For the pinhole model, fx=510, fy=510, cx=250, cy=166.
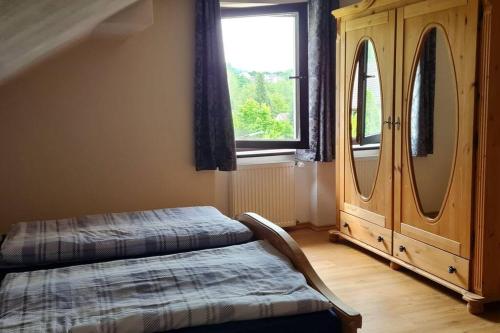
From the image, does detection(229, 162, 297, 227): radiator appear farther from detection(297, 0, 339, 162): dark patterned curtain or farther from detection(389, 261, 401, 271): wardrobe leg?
detection(389, 261, 401, 271): wardrobe leg

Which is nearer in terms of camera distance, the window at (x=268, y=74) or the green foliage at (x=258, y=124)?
the window at (x=268, y=74)

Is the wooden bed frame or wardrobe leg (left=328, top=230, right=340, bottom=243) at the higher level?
the wooden bed frame

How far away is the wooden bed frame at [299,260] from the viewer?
5.92ft

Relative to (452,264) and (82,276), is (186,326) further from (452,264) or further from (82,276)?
(452,264)

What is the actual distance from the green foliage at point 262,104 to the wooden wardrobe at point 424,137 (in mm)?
514

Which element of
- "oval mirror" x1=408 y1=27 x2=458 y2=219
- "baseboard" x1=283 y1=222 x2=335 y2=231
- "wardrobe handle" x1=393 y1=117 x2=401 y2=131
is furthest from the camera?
"baseboard" x1=283 y1=222 x2=335 y2=231

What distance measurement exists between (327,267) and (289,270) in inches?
64.0

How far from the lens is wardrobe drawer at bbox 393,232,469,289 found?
290 cm

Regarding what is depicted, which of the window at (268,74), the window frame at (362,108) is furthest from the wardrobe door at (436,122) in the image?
the window at (268,74)

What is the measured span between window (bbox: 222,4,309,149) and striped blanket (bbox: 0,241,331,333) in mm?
2239

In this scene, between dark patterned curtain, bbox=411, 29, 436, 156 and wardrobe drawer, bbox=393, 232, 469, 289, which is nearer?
wardrobe drawer, bbox=393, 232, 469, 289

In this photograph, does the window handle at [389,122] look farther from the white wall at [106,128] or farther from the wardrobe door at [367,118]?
the white wall at [106,128]

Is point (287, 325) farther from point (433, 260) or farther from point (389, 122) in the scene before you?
point (389, 122)

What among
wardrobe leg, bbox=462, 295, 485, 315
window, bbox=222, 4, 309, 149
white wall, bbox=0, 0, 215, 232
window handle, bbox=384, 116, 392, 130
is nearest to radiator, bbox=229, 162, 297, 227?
window, bbox=222, 4, 309, 149
